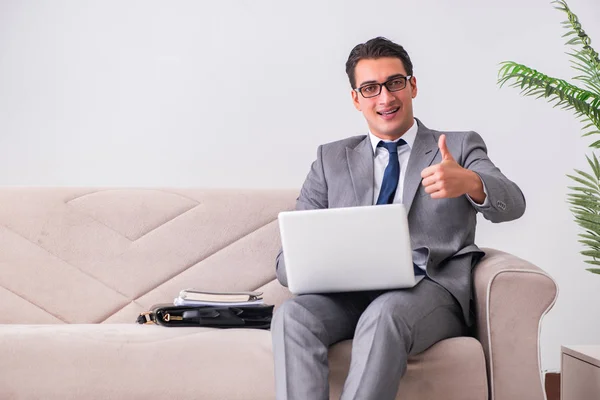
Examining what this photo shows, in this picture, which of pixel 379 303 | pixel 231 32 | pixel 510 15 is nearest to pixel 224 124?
pixel 231 32

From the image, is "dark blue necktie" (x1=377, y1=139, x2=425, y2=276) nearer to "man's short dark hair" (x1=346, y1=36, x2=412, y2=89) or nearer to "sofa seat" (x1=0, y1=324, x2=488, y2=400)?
"man's short dark hair" (x1=346, y1=36, x2=412, y2=89)

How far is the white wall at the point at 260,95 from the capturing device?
3100mm

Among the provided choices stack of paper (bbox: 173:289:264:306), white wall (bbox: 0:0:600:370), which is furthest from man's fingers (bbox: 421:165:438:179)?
white wall (bbox: 0:0:600:370)

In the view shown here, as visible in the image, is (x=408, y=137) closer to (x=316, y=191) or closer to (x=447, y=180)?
(x=316, y=191)

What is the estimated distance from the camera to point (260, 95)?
3.15 meters

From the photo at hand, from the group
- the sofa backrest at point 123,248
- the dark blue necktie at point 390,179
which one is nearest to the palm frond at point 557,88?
the dark blue necktie at point 390,179

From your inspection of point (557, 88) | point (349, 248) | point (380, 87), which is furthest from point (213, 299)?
point (557, 88)

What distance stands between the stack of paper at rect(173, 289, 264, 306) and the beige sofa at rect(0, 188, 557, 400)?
120mm

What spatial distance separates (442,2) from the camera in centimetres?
318

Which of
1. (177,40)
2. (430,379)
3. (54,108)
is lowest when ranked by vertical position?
(430,379)

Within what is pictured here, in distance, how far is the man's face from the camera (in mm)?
2291

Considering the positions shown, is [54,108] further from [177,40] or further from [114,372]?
[114,372]

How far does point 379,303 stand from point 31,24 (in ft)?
6.74

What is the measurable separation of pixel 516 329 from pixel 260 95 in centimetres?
162
